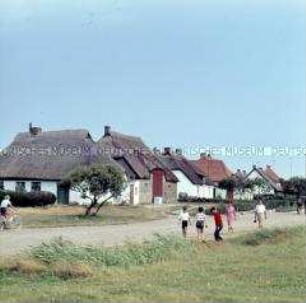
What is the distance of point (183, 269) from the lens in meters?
17.5

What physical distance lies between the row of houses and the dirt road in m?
3.13

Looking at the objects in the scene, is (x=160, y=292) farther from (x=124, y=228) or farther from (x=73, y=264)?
(x=124, y=228)

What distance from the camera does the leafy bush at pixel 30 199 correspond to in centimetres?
4138

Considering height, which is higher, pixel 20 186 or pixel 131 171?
pixel 131 171

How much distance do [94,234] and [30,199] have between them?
632 inches

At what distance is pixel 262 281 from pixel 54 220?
20.6m

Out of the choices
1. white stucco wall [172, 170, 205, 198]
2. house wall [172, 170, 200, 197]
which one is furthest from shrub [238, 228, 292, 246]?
house wall [172, 170, 200, 197]

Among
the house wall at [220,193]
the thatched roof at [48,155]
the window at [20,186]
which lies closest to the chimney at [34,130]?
the thatched roof at [48,155]

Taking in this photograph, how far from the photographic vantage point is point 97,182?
1577 inches

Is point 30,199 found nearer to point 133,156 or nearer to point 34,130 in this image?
point 133,156

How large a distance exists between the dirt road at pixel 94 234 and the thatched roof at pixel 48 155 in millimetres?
3154

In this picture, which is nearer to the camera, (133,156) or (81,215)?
(133,156)

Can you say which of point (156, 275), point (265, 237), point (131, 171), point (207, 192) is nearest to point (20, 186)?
point (131, 171)

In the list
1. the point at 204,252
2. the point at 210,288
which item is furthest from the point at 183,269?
the point at 204,252
